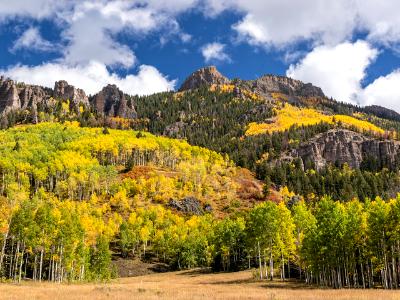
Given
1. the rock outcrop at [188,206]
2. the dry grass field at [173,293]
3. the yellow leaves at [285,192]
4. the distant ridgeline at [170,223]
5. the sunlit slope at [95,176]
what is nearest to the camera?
the dry grass field at [173,293]

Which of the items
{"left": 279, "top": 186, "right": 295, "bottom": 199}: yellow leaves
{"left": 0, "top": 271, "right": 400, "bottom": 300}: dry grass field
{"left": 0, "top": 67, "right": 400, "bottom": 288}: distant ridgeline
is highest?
{"left": 279, "top": 186, "right": 295, "bottom": 199}: yellow leaves

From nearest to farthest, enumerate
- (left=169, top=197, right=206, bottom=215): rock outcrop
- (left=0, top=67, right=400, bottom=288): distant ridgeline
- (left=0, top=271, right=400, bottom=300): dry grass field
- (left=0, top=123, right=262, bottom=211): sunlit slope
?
(left=0, top=271, right=400, bottom=300): dry grass field
(left=0, top=67, right=400, bottom=288): distant ridgeline
(left=0, top=123, right=262, bottom=211): sunlit slope
(left=169, top=197, right=206, bottom=215): rock outcrop

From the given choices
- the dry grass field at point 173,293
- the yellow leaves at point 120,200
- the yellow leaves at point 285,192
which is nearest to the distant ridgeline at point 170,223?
the yellow leaves at point 120,200

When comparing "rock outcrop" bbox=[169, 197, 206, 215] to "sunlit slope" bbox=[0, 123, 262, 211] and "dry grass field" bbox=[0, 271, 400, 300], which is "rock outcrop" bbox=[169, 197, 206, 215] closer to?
"sunlit slope" bbox=[0, 123, 262, 211]

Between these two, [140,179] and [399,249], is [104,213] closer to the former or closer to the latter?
[140,179]

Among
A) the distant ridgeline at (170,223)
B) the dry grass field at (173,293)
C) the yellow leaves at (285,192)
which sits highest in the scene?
the yellow leaves at (285,192)

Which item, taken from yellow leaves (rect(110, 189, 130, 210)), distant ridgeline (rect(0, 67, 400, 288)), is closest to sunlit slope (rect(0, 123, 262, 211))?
distant ridgeline (rect(0, 67, 400, 288))

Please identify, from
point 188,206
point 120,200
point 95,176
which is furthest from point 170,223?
point 95,176

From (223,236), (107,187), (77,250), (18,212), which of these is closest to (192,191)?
(107,187)

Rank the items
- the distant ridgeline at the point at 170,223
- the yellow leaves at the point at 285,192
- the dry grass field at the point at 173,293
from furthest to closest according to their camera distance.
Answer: the yellow leaves at the point at 285,192, the distant ridgeline at the point at 170,223, the dry grass field at the point at 173,293

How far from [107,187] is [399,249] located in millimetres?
124696

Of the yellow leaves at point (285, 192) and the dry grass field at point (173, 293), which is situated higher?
the yellow leaves at point (285, 192)

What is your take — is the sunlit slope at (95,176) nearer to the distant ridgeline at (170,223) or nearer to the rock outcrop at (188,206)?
the distant ridgeline at (170,223)

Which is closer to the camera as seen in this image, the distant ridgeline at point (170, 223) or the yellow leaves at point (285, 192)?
the distant ridgeline at point (170, 223)
